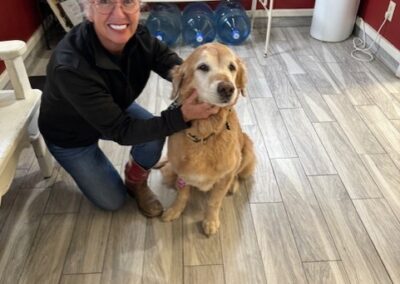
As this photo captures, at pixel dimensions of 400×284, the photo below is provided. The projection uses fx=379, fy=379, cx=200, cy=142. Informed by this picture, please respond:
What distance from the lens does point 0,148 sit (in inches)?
59.2

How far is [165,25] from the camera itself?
134 inches

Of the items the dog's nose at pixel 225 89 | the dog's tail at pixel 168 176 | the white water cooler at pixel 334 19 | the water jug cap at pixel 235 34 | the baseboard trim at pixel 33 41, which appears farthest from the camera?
the water jug cap at pixel 235 34

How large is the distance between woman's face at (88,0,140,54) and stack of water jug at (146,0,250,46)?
2.05 metres

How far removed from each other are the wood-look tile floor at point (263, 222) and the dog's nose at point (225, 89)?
2.42 ft

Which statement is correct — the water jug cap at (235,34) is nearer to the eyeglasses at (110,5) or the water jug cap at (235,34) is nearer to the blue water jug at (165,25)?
the blue water jug at (165,25)

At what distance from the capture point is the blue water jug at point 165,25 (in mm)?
3379

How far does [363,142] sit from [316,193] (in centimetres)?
57

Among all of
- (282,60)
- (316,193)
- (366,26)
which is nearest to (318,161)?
(316,193)

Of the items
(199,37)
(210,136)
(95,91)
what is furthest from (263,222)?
(199,37)

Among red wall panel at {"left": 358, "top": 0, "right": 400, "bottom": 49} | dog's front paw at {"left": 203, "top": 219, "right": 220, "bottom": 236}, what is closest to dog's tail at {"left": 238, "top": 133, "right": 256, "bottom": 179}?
dog's front paw at {"left": 203, "top": 219, "right": 220, "bottom": 236}

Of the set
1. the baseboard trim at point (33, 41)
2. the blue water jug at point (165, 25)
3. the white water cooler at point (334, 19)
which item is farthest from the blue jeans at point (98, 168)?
the white water cooler at point (334, 19)

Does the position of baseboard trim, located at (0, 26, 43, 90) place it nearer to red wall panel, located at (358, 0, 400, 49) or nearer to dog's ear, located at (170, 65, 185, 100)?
dog's ear, located at (170, 65, 185, 100)

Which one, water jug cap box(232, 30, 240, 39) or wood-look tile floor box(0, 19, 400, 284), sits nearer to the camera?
wood-look tile floor box(0, 19, 400, 284)

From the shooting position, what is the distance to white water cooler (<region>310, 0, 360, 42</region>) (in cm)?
325
